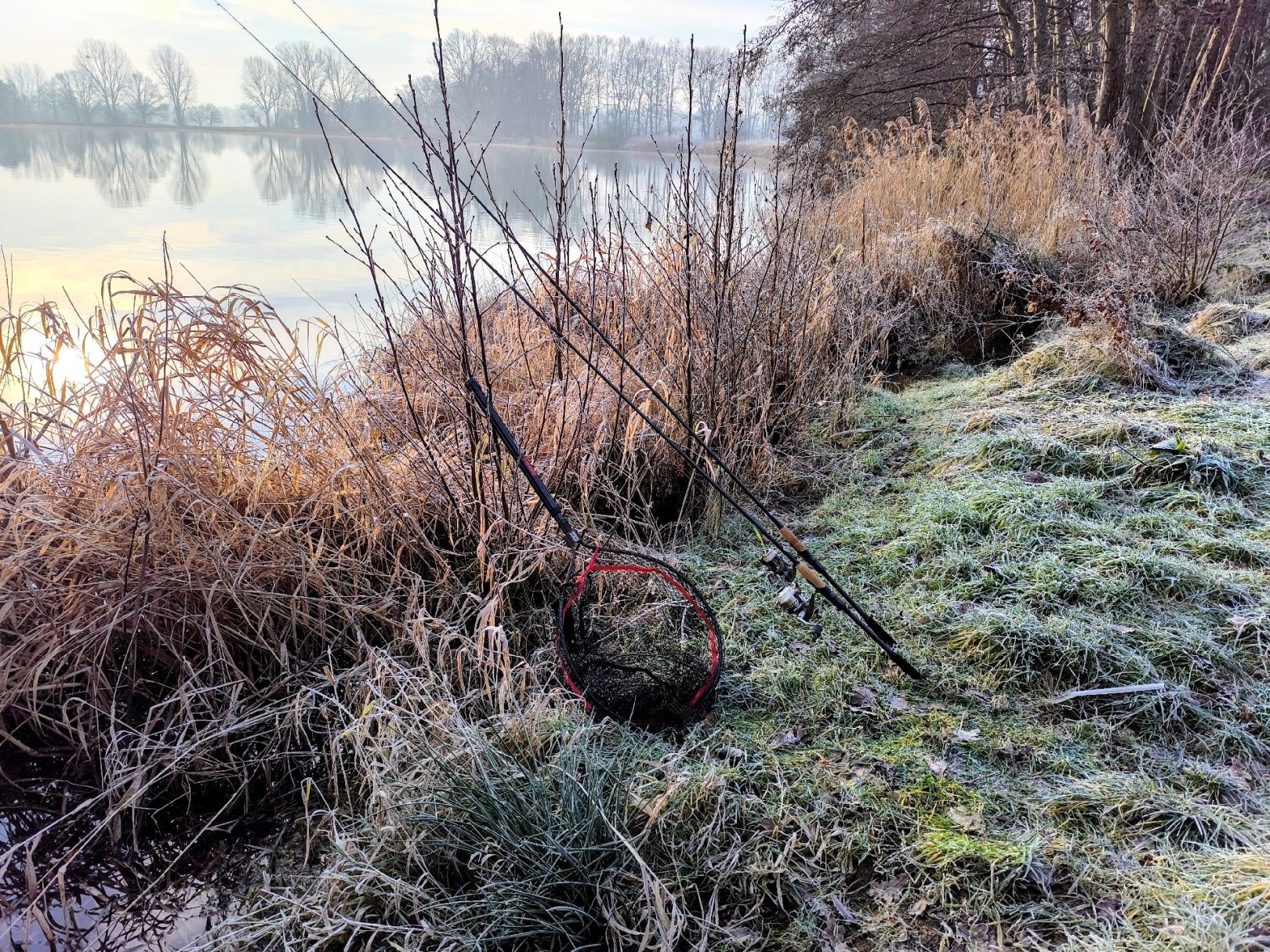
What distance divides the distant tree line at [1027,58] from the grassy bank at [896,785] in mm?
4981

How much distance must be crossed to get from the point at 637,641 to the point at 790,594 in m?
0.54

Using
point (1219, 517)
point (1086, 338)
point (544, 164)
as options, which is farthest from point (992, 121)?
point (544, 164)

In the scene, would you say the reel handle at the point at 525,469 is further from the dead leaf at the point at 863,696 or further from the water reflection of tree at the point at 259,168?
the water reflection of tree at the point at 259,168

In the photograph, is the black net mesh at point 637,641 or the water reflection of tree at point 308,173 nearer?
the black net mesh at point 637,641

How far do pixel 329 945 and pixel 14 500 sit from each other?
1.59 meters

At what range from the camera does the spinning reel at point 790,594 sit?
2441 mm

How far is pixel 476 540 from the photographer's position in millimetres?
2434

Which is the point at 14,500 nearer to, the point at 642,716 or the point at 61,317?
the point at 61,317

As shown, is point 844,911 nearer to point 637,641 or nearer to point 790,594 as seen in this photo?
point 637,641

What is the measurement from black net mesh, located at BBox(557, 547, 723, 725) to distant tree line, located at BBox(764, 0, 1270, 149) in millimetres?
5700

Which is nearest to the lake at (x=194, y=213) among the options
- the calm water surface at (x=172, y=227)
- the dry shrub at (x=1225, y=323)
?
the calm water surface at (x=172, y=227)

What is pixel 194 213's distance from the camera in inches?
361

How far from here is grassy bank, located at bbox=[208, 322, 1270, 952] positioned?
1451 mm

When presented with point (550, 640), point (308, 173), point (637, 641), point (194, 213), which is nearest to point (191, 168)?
point (308, 173)
